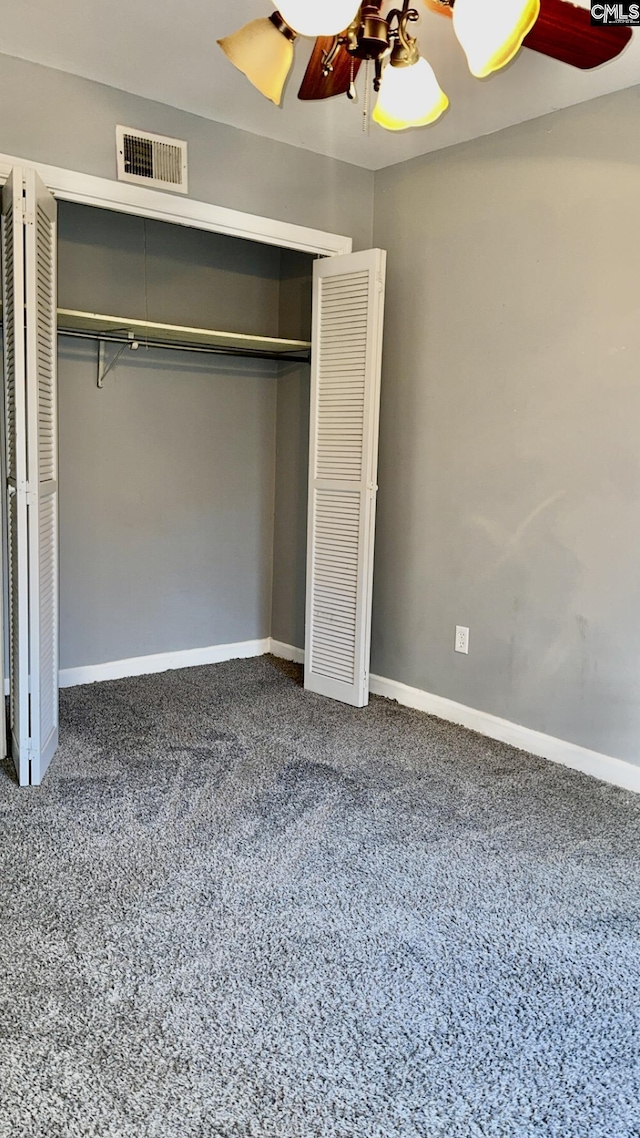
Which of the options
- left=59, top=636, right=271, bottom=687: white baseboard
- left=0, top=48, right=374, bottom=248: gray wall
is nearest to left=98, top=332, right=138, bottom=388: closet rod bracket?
left=0, top=48, right=374, bottom=248: gray wall

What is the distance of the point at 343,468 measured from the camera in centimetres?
367

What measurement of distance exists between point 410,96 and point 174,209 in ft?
4.85

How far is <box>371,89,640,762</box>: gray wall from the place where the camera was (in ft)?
9.49

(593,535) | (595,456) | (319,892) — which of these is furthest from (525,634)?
(319,892)

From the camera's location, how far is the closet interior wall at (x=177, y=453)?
3828 mm

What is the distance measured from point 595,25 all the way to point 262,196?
187cm

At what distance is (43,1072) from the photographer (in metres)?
1.57

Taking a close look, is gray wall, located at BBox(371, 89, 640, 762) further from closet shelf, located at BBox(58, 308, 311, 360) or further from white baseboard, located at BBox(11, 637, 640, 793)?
closet shelf, located at BBox(58, 308, 311, 360)

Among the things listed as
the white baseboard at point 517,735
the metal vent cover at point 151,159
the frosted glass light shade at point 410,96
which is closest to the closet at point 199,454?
the white baseboard at point 517,735

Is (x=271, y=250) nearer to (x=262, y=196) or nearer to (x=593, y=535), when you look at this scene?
(x=262, y=196)

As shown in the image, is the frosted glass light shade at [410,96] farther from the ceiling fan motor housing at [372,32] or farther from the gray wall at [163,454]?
the gray wall at [163,454]

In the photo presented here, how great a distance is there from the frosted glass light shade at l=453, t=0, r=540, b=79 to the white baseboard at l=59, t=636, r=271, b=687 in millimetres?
3126

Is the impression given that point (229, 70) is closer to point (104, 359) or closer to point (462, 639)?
point (104, 359)

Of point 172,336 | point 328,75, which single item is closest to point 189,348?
point 172,336
